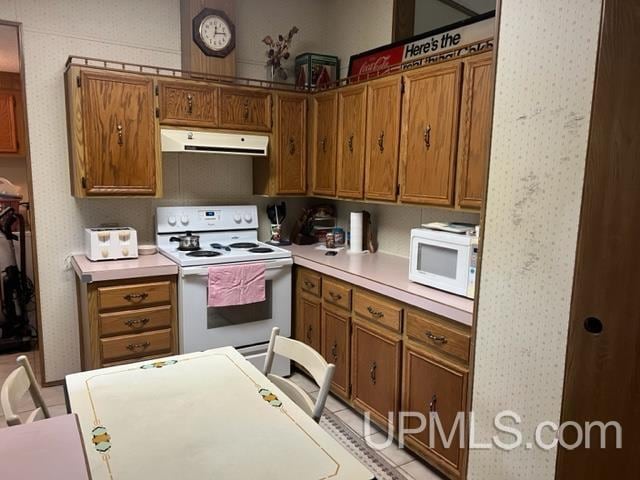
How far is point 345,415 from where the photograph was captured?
2811 millimetres

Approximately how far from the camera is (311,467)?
1115 mm

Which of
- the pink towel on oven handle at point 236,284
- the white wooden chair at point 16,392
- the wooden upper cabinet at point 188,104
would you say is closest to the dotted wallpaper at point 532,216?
the white wooden chair at point 16,392

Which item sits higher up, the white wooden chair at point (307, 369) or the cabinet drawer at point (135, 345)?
the white wooden chair at point (307, 369)

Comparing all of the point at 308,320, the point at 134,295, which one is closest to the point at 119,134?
the point at 134,295

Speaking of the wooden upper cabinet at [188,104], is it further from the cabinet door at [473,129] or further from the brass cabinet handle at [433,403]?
the brass cabinet handle at [433,403]

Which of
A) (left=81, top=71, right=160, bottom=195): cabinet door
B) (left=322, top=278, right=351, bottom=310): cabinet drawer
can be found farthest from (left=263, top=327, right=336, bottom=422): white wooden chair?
(left=81, top=71, right=160, bottom=195): cabinet door

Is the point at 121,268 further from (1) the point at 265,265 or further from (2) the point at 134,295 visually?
(1) the point at 265,265

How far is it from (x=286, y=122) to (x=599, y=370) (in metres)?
2.63

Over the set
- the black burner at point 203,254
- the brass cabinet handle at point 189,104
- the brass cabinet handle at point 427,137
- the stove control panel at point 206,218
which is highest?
the brass cabinet handle at point 189,104

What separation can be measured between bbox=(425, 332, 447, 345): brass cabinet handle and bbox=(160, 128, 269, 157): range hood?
1.81 metres

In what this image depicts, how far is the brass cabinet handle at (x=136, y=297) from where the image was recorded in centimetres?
277

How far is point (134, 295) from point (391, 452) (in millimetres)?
1733

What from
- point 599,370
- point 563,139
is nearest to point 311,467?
point 599,370

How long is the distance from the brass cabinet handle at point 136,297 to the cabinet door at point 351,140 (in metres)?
1.43
